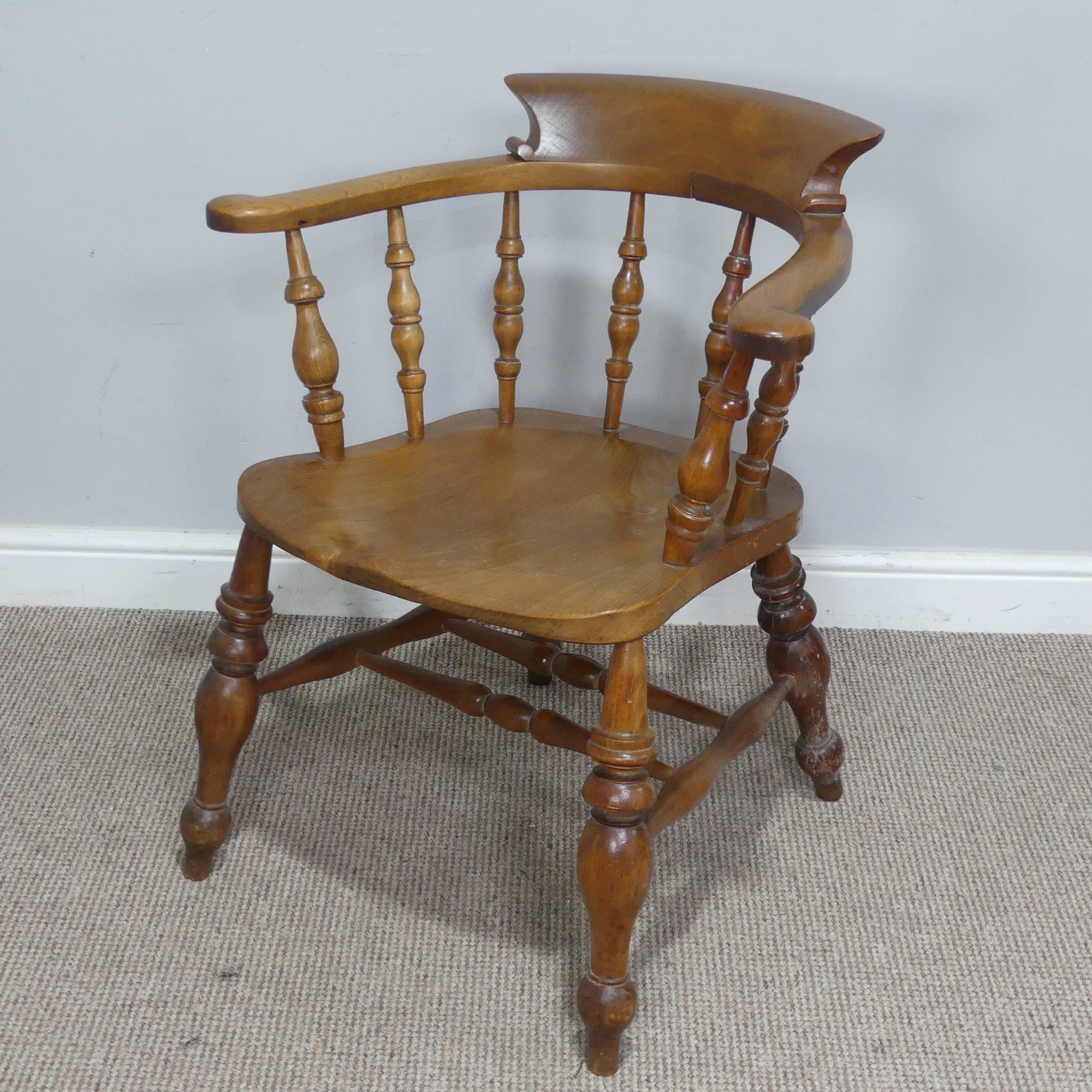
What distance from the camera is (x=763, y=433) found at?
3.10 ft

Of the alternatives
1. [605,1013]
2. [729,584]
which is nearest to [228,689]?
[605,1013]

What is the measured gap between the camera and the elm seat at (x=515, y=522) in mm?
888

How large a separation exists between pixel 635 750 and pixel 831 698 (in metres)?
0.64

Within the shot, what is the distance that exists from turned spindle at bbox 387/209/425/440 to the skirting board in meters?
0.49

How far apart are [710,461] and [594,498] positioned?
0.22m

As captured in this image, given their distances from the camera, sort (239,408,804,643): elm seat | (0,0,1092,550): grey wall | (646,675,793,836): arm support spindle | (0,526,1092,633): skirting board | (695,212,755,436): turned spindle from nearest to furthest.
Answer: (239,408,804,643): elm seat, (646,675,793,836): arm support spindle, (695,212,755,436): turned spindle, (0,0,1092,550): grey wall, (0,526,1092,633): skirting board

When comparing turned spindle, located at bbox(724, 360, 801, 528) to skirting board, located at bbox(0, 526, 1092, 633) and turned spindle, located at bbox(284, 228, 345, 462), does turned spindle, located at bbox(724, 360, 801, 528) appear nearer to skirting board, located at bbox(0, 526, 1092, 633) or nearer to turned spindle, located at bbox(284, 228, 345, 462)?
turned spindle, located at bbox(284, 228, 345, 462)

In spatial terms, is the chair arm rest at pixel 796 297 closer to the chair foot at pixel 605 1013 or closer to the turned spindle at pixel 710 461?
the turned spindle at pixel 710 461

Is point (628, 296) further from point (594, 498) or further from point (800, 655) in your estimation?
point (800, 655)

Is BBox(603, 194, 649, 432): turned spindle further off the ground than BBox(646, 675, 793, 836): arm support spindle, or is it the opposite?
BBox(603, 194, 649, 432): turned spindle

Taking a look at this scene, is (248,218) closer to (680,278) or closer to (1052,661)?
(680,278)

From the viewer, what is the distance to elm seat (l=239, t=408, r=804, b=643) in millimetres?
888

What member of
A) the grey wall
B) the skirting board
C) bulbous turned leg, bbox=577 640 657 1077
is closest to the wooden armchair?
bulbous turned leg, bbox=577 640 657 1077

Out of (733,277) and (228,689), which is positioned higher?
(733,277)
